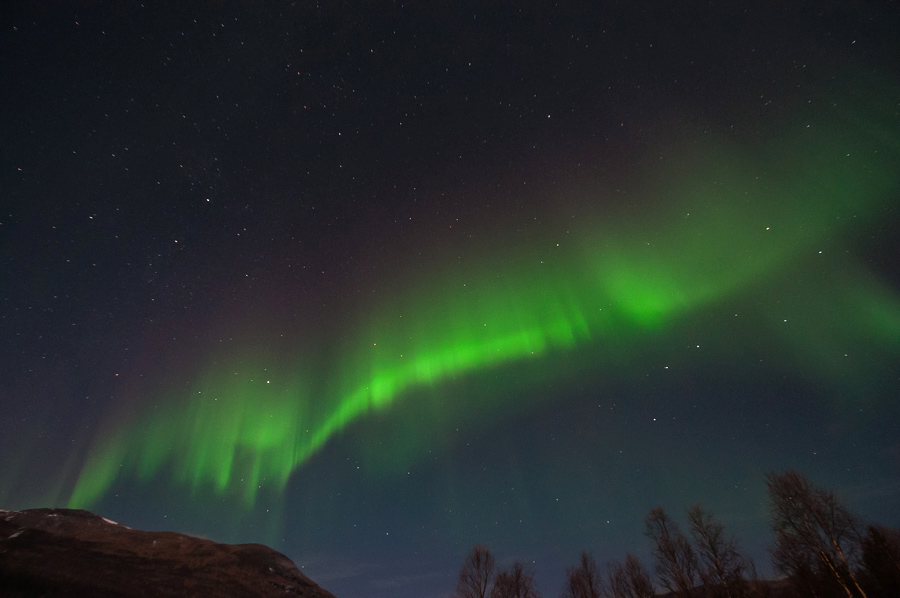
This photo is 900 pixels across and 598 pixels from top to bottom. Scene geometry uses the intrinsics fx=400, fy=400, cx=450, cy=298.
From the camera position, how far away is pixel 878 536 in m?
37.5

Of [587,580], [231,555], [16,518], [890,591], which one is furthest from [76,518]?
[890,591]

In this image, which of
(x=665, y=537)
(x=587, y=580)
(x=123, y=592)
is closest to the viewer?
(x=123, y=592)

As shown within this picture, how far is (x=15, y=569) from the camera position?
25.7 metres

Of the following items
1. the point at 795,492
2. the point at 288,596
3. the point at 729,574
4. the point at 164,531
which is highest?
the point at 164,531

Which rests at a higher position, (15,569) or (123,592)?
(15,569)

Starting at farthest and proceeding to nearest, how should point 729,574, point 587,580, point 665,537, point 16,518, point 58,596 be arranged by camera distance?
point 587,580 → point 665,537 → point 729,574 → point 16,518 → point 58,596

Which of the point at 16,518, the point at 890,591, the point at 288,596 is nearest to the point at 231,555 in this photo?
the point at 288,596

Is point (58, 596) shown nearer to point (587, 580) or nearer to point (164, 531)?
point (164, 531)

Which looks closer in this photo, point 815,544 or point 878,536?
point 815,544

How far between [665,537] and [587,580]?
16145 millimetres

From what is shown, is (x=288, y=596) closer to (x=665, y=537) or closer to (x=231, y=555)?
(x=231, y=555)

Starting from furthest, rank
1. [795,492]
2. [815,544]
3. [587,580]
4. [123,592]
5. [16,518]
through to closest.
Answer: [587,580] → [795,492] → [815,544] → [16,518] → [123,592]

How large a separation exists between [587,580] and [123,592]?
56.3m

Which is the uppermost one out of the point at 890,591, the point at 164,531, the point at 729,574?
the point at 164,531
